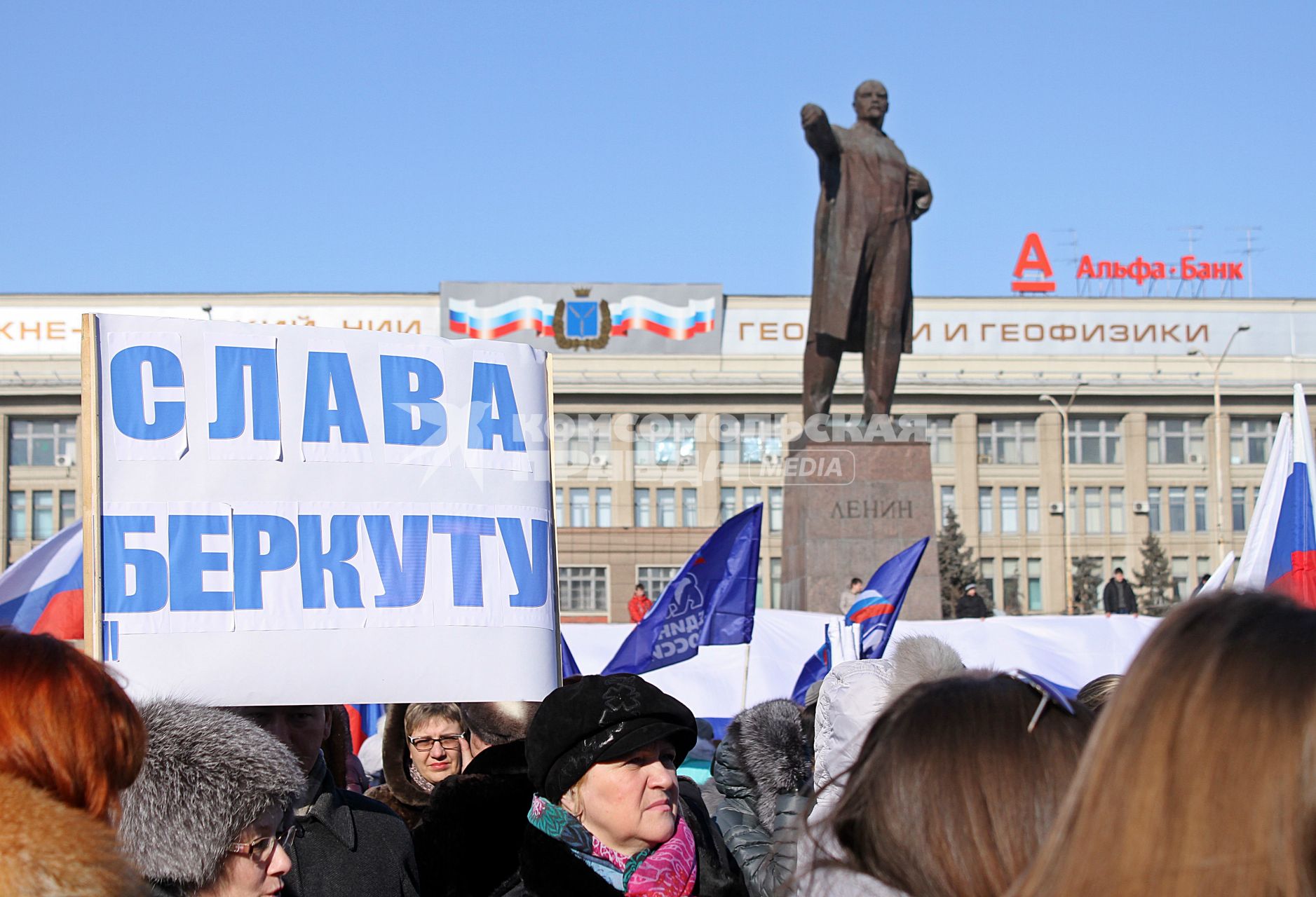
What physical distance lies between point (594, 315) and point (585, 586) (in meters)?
9.88

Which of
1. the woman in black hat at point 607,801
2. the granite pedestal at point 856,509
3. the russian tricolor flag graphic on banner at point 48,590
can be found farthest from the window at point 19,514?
the woman in black hat at point 607,801

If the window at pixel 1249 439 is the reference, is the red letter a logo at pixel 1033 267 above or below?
above

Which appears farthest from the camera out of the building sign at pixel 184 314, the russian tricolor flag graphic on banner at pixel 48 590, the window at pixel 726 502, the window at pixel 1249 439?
the window at pixel 1249 439

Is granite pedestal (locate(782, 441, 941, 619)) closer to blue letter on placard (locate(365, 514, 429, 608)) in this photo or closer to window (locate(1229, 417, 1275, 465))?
blue letter on placard (locate(365, 514, 429, 608))

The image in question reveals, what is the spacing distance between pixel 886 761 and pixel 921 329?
5650cm

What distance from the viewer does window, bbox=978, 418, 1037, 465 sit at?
195 ft

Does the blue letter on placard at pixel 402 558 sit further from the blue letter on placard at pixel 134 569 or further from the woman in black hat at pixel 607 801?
the woman in black hat at pixel 607 801

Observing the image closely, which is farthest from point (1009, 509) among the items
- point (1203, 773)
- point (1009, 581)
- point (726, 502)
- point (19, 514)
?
point (1203, 773)

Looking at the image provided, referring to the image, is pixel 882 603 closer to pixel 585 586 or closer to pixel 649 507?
pixel 649 507

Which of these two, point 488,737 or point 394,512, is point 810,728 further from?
point 394,512

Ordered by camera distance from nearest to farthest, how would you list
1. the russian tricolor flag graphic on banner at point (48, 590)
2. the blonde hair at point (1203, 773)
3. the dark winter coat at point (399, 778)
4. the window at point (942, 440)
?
the blonde hair at point (1203, 773)
the dark winter coat at point (399, 778)
the russian tricolor flag graphic on banner at point (48, 590)
the window at point (942, 440)

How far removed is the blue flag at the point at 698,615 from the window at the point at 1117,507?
178 ft

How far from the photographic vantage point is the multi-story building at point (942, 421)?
5628 centimetres

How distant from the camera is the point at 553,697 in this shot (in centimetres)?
301
